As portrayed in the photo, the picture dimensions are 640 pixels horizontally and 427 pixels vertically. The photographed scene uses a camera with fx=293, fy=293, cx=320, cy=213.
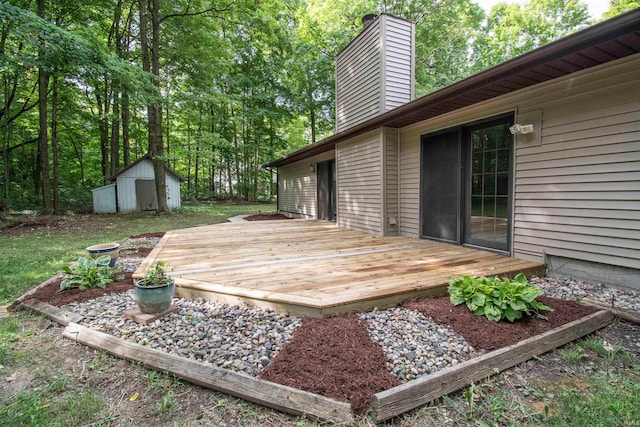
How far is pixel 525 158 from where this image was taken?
144 inches

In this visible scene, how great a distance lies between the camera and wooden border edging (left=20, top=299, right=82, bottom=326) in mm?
2410

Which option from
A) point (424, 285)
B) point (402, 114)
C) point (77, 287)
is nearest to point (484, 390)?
point (424, 285)

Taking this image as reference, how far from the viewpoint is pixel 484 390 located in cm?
162

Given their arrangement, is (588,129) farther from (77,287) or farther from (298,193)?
(298,193)

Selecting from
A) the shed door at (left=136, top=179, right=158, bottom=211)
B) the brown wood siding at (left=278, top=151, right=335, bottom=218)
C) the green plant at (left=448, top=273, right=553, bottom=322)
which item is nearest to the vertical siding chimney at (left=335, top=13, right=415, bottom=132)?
the brown wood siding at (left=278, top=151, right=335, bottom=218)

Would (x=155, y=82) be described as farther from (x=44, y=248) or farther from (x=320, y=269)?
(x=320, y=269)

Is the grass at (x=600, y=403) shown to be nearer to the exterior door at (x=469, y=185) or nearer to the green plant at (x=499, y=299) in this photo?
the green plant at (x=499, y=299)

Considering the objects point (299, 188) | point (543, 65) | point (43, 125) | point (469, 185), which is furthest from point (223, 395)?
point (43, 125)

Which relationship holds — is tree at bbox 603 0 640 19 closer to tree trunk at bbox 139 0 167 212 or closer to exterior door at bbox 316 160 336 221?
exterior door at bbox 316 160 336 221

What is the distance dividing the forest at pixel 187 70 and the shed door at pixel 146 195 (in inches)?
44.4

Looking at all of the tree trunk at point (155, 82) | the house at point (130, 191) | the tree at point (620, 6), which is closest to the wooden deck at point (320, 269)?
the tree trunk at point (155, 82)

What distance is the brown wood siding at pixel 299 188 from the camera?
9477 mm

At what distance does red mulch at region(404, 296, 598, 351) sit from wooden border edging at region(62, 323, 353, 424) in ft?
3.76

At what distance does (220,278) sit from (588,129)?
4.15 m
